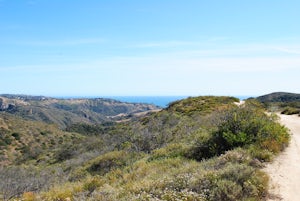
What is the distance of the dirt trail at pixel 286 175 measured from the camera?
668 centimetres

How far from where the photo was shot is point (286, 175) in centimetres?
806

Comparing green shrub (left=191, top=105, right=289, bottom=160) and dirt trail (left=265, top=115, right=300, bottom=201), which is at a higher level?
green shrub (left=191, top=105, right=289, bottom=160)

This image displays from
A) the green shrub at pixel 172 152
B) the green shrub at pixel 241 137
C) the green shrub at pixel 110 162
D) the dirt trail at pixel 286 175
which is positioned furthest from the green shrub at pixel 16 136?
the dirt trail at pixel 286 175

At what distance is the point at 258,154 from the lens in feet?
30.3

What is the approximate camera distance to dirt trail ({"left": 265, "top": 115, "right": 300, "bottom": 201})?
21.9 ft

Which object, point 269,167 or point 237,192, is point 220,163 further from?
point 237,192

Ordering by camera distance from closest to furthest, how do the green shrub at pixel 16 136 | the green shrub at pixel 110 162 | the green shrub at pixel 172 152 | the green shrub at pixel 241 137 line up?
the green shrub at pixel 241 137 < the green shrub at pixel 172 152 < the green shrub at pixel 110 162 < the green shrub at pixel 16 136

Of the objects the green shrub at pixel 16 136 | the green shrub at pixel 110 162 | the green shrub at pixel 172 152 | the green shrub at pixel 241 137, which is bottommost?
the green shrub at pixel 16 136

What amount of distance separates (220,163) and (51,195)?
4779 mm

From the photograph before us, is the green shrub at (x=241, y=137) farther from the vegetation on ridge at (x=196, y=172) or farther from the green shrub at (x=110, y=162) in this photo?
the green shrub at (x=110, y=162)

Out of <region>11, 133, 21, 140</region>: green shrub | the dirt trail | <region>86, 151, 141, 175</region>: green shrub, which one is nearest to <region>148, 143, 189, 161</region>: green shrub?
<region>86, 151, 141, 175</region>: green shrub

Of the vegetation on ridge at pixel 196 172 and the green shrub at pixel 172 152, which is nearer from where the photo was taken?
A: the vegetation on ridge at pixel 196 172

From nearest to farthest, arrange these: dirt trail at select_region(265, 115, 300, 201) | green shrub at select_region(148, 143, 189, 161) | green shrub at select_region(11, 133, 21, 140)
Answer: dirt trail at select_region(265, 115, 300, 201) → green shrub at select_region(148, 143, 189, 161) → green shrub at select_region(11, 133, 21, 140)

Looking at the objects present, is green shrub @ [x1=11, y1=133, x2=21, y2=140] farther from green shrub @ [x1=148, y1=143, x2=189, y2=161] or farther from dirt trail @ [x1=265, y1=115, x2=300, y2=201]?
dirt trail @ [x1=265, y1=115, x2=300, y2=201]
